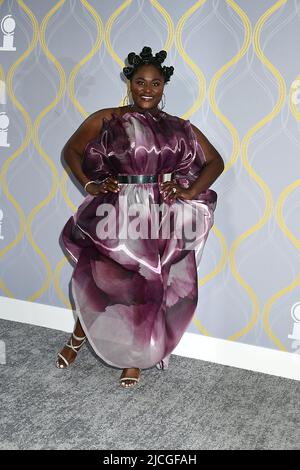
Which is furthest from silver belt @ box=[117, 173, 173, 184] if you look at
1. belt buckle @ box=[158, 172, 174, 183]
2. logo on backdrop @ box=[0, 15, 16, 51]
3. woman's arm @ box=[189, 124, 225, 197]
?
logo on backdrop @ box=[0, 15, 16, 51]

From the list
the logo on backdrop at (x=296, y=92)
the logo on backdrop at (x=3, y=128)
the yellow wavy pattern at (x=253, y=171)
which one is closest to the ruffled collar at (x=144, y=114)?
the yellow wavy pattern at (x=253, y=171)

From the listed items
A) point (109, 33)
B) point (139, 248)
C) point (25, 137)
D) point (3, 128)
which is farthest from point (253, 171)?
point (3, 128)

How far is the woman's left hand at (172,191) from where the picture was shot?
203 centimetres

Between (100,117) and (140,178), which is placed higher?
(100,117)

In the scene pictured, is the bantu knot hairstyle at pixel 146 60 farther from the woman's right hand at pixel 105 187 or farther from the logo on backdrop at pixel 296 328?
the logo on backdrop at pixel 296 328

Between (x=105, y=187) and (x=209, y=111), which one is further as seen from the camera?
(x=209, y=111)

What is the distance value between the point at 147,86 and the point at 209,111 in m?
0.33

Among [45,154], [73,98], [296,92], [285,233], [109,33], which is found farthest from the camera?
[45,154]

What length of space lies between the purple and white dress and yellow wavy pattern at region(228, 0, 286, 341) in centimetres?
21

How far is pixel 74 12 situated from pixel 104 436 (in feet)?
5.68

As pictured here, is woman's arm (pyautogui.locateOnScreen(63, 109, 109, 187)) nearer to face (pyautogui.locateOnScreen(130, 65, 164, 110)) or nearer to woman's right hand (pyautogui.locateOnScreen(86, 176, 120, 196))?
woman's right hand (pyautogui.locateOnScreen(86, 176, 120, 196))

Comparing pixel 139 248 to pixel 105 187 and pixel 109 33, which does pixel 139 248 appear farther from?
pixel 109 33

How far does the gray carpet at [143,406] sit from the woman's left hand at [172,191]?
2.40 ft

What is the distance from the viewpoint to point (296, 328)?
2.25 m
